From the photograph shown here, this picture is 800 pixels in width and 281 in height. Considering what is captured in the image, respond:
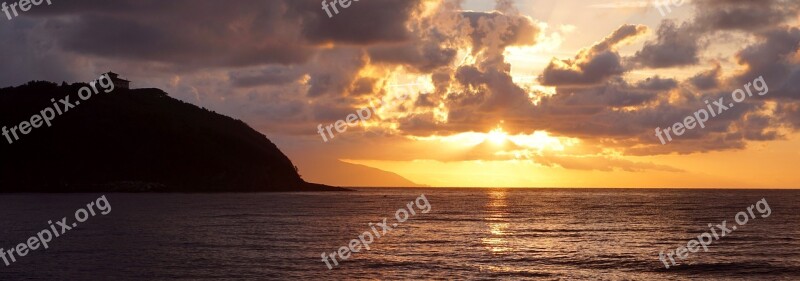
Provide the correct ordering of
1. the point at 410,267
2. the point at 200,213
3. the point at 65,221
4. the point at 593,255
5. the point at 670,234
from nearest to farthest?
the point at 410,267
the point at 593,255
the point at 670,234
the point at 65,221
the point at 200,213

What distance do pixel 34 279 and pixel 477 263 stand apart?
1289 inches

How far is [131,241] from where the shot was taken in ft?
243

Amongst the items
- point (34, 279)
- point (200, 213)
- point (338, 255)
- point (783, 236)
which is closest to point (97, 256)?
point (34, 279)

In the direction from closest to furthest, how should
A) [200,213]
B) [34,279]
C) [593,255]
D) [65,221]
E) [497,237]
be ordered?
1. [34,279]
2. [593,255]
3. [497,237]
4. [65,221]
5. [200,213]

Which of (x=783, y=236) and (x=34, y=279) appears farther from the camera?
(x=783, y=236)

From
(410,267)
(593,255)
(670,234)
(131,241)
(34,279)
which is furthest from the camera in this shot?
(670,234)

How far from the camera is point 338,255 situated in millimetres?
63656

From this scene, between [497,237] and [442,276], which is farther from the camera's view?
[497,237]

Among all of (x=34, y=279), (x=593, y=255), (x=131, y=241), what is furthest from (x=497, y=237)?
(x=34, y=279)

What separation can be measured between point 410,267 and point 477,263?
6293mm

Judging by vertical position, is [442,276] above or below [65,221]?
below

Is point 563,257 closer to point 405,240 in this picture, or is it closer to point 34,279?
point 405,240

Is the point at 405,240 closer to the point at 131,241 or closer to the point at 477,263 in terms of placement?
the point at 477,263

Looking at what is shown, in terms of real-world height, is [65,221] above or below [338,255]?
above
